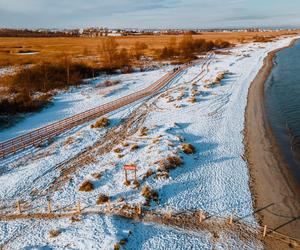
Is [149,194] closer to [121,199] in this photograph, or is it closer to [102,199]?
[121,199]

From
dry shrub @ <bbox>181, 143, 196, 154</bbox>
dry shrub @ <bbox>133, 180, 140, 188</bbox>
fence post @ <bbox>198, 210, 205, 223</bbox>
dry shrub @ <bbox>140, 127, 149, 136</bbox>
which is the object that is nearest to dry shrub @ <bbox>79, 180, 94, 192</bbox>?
dry shrub @ <bbox>133, 180, 140, 188</bbox>

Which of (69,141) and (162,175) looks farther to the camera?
(69,141)

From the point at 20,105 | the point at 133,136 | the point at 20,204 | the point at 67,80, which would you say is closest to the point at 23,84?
the point at 67,80

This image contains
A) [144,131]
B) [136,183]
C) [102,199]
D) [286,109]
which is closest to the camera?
[102,199]

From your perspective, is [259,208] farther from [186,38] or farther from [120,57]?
[186,38]

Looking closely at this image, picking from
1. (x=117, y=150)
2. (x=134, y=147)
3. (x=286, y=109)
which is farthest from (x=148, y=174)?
(x=286, y=109)

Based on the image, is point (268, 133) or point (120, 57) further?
point (120, 57)
